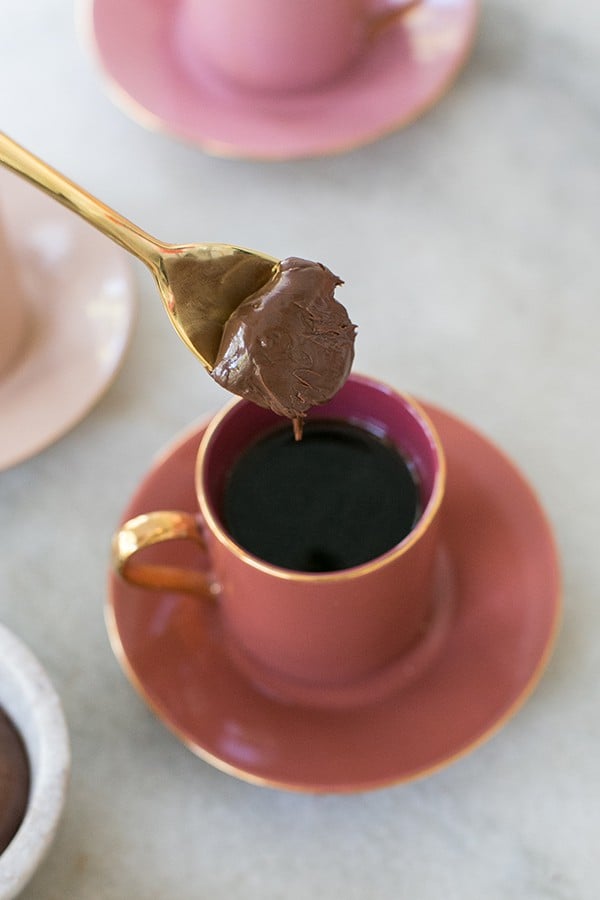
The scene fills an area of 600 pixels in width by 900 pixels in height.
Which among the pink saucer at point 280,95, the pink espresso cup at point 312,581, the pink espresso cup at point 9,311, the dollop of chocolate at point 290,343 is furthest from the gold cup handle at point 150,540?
the pink saucer at point 280,95

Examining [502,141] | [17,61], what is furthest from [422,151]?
[17,61]

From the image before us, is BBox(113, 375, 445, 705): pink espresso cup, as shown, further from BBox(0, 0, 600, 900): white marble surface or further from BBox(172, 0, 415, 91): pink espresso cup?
BBox(172, 0, 415, 91): pink espresso cup

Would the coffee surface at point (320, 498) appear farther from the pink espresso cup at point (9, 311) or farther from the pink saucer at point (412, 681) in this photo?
the pink espresso cup at point (9, 311)

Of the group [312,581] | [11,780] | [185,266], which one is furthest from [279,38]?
[11,780]

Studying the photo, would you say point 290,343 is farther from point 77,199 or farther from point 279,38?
point 279,38

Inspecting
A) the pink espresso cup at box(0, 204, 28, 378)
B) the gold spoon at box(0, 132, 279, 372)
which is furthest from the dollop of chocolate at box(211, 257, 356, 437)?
the pink espresso cup at box(0, 204, 28, 378)
